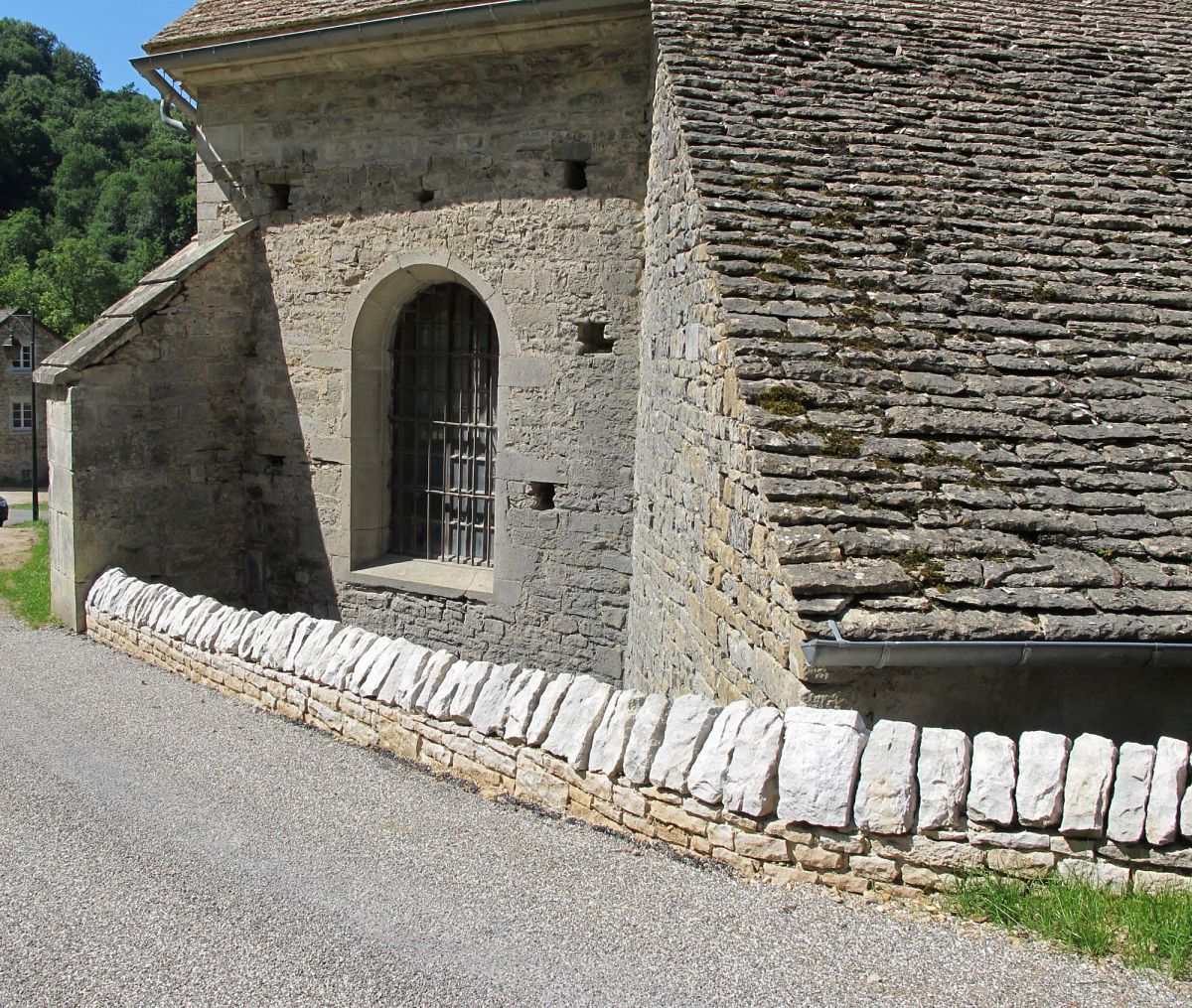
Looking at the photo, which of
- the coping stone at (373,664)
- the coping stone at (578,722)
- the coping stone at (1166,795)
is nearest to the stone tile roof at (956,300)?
the coping stone at (1166,795)

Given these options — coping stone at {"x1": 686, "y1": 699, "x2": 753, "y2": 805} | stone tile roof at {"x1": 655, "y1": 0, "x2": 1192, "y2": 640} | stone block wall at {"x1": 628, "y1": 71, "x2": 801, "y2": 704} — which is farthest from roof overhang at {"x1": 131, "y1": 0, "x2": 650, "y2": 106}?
coping stone at {"x1": 686, "y1": 699, "x2": 753, "y2": 805}

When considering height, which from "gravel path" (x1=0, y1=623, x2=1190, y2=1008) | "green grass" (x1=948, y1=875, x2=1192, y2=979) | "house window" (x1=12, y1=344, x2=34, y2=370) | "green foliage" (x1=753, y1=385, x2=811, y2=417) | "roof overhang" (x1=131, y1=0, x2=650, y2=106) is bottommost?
"gravel path" (x1=0, y1=623, x2=1190, y2=1008)

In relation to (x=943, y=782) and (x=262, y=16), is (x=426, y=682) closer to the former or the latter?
(x=943, y=782)

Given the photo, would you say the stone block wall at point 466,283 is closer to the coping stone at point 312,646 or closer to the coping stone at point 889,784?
the coping stone at point 312,646

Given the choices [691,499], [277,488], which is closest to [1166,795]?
[691,499]

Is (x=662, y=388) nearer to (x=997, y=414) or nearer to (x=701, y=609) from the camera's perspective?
(x=701, y=609)

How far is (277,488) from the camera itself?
10484 mm

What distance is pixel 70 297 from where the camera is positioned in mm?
48844

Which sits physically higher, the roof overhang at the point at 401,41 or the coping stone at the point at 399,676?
the roof overhang at the point at 401,41

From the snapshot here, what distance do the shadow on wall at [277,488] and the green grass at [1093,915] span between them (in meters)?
7.44

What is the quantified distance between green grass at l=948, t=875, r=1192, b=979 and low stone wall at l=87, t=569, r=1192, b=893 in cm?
6

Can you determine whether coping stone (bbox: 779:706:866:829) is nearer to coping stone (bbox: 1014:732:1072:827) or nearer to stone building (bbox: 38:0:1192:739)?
stone building (bbox: 38:0:1192:739)

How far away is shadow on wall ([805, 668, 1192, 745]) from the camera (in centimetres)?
449

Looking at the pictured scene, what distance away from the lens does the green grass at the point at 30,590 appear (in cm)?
1013
